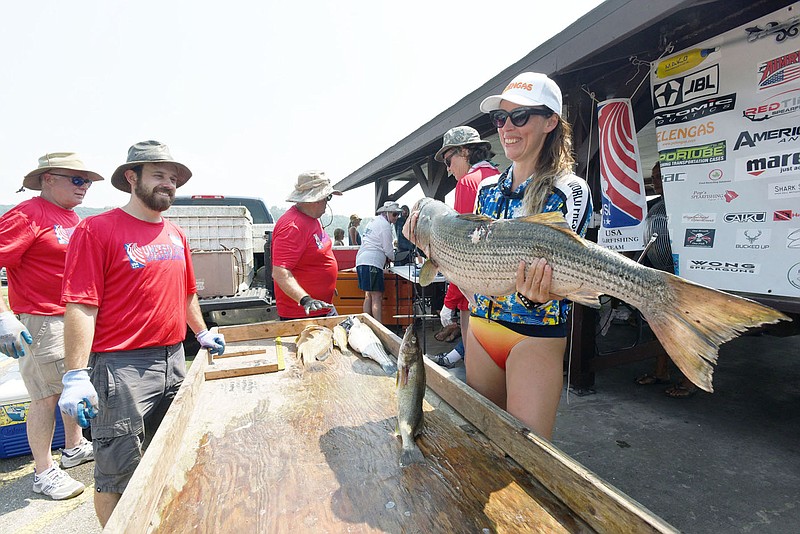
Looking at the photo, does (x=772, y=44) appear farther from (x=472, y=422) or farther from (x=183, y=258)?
(x=183, y=258)

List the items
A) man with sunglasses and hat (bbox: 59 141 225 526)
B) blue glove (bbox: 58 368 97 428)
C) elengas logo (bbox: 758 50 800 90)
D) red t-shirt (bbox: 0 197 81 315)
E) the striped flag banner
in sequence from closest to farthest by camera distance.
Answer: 1. blue glove (bbox: 58 368 97 428)
2. man with sunglasses and hat (bbox: 59 141 225 526)
3. elengas logo (bbox: 758 50 800 90)
4. red t-shirt (bbox: 0 197 81 315)
5. the striped flag banner

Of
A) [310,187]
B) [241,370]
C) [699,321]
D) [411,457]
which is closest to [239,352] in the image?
[241,370]

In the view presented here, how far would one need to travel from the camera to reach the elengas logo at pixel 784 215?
10.4 feet

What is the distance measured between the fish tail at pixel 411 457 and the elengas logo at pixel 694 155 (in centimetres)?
363

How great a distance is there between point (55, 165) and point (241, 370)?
282 cm

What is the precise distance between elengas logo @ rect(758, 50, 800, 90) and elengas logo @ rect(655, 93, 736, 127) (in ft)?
0.75

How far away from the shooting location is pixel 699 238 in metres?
A: 3.85

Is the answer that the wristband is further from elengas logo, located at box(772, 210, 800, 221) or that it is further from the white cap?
elengas logo, located at box(772, 210, 800, 221)

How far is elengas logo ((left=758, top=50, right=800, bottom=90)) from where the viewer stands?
3.11 metres

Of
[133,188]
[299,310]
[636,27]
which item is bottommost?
[299,310]

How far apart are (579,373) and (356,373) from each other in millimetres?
3548

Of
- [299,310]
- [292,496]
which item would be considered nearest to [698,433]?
[299,310]

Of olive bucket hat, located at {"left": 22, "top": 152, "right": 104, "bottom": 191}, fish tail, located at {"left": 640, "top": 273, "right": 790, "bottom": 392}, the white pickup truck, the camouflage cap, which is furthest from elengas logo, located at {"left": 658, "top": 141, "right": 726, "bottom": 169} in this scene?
olive bucket hat, located at {"left": 22, "top": 152, "right": 104, "bottom": 191}

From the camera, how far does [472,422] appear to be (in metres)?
2.03
